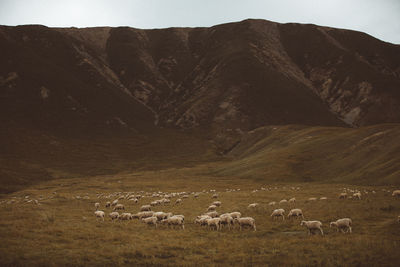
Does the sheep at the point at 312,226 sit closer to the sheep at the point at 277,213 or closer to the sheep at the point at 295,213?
the sheep at the point at 277,213

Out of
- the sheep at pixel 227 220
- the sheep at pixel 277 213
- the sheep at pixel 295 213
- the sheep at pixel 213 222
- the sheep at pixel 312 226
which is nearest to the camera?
the sheep at pixel 312 226

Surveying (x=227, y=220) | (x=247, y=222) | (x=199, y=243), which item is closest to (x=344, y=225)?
(x=247, y=222)

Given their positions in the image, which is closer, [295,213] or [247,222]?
[247,222]

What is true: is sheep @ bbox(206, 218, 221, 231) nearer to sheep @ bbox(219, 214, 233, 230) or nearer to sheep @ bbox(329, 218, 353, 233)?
sheep @ bbox(219, 214, 233, 230)

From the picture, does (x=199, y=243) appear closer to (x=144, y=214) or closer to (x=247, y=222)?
(x=247, y=222)

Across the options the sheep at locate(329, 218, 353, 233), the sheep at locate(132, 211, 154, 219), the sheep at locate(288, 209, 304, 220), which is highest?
the sheep at locate(329, 218, 353, 233)

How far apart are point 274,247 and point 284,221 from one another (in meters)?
8.01

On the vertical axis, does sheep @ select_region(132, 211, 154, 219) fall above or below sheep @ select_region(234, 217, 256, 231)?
below

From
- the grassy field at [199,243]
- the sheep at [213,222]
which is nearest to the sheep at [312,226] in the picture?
the grassy field at [199,243]

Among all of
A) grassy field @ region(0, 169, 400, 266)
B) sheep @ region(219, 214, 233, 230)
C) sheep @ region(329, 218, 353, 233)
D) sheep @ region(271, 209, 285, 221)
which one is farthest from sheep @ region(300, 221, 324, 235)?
sheep @ region(219, 214, 233, 230)

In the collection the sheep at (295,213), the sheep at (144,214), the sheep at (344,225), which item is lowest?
the sheep at (144,214)

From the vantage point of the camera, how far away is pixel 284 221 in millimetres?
25234

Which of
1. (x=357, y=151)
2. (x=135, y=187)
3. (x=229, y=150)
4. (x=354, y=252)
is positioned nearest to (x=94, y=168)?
(x=135, y=187)

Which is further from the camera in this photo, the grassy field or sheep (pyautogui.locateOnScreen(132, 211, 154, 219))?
sheep (pyautogui.locateOnScreen(132, 211, 154, 219))
